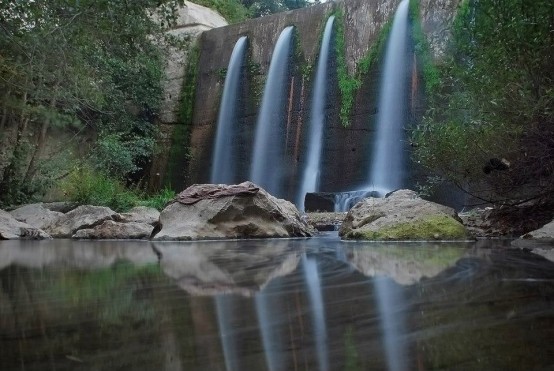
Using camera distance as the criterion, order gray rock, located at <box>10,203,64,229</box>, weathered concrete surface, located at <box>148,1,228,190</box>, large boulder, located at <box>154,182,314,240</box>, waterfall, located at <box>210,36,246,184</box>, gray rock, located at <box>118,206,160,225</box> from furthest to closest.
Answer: weathered concrete surface, located at <box>148,1,228,190</box> → waterfall, located at <box>210,36,246,184</box> → gray rock, located at <box>10,203,64,229</box> → gray rock, located at <box>118,206,160,225</box> → large boulder, located at <box>154,182,314,240</box>

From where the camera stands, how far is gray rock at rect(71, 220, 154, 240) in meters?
7.98

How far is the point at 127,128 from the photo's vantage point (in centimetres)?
1692

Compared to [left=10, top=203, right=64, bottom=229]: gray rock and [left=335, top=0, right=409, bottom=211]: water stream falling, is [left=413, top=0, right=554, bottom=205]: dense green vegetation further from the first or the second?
[left=10, top=203, right=64, bottom=229]: gray rock

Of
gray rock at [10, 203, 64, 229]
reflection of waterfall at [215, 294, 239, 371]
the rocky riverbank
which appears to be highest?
gray rock at [10, 203, 64, 229]

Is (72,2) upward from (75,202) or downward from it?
upward

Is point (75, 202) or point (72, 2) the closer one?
point (72, 2)

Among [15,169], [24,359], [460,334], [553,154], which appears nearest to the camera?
[24,359]

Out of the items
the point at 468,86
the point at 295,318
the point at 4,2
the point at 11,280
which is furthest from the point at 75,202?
the point at 295,318

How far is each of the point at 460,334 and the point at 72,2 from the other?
5.26 m

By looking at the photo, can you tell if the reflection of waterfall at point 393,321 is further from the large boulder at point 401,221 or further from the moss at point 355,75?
the moss at point 355,75

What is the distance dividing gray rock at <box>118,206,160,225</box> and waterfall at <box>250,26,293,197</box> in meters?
5.08

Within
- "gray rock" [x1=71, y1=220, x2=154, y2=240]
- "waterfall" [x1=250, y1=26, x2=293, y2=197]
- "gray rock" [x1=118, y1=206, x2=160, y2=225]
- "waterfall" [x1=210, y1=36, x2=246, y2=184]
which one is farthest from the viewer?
"waterfall" [x1=210, y1=36, x2=246, y2=184]

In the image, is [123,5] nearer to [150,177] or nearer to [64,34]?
[64,34]

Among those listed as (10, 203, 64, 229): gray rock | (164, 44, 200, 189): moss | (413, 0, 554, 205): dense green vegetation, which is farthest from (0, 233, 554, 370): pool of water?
(164, 44, 200, 189): moss
